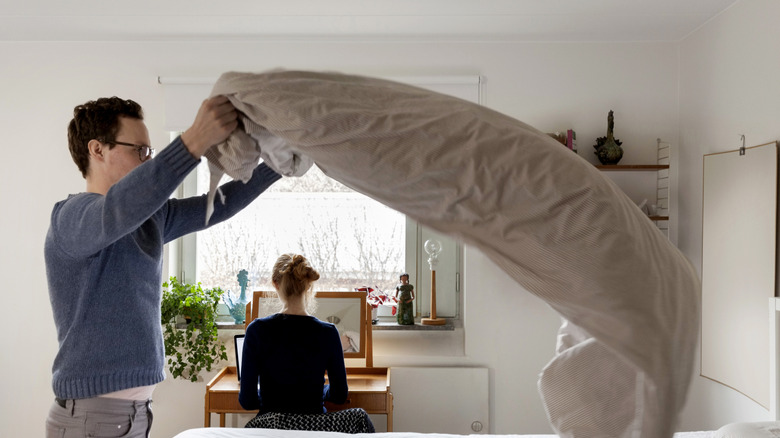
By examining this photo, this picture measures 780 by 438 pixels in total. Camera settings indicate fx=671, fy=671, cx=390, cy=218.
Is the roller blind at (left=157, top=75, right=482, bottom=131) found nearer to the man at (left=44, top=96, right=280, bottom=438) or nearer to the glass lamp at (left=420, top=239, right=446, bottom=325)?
the glass lamp at (left=420, top=239, right=446, bottom=325)

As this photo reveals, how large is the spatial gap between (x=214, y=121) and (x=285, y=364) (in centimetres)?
196

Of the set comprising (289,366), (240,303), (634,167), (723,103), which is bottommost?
(289,366)

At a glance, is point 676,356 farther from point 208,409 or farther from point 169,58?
point 169,58

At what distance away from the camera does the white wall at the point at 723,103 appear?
273 centimetres

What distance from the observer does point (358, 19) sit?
3359 millimetres

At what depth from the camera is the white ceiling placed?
3.12 metres

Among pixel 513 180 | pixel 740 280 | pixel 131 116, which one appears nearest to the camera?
pixel 513 180

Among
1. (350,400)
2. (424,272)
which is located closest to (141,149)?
(350,400)

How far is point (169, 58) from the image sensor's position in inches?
147

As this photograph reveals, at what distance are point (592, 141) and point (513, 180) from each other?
3134 mm

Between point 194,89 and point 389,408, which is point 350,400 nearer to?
point 389,408

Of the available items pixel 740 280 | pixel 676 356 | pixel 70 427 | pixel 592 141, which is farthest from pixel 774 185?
pixel 70 427

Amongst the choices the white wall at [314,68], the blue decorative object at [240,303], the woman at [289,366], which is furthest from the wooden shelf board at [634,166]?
the blue decorative object at [240,303]

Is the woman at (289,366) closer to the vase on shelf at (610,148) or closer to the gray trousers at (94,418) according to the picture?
the gray trousers at (94,418)
